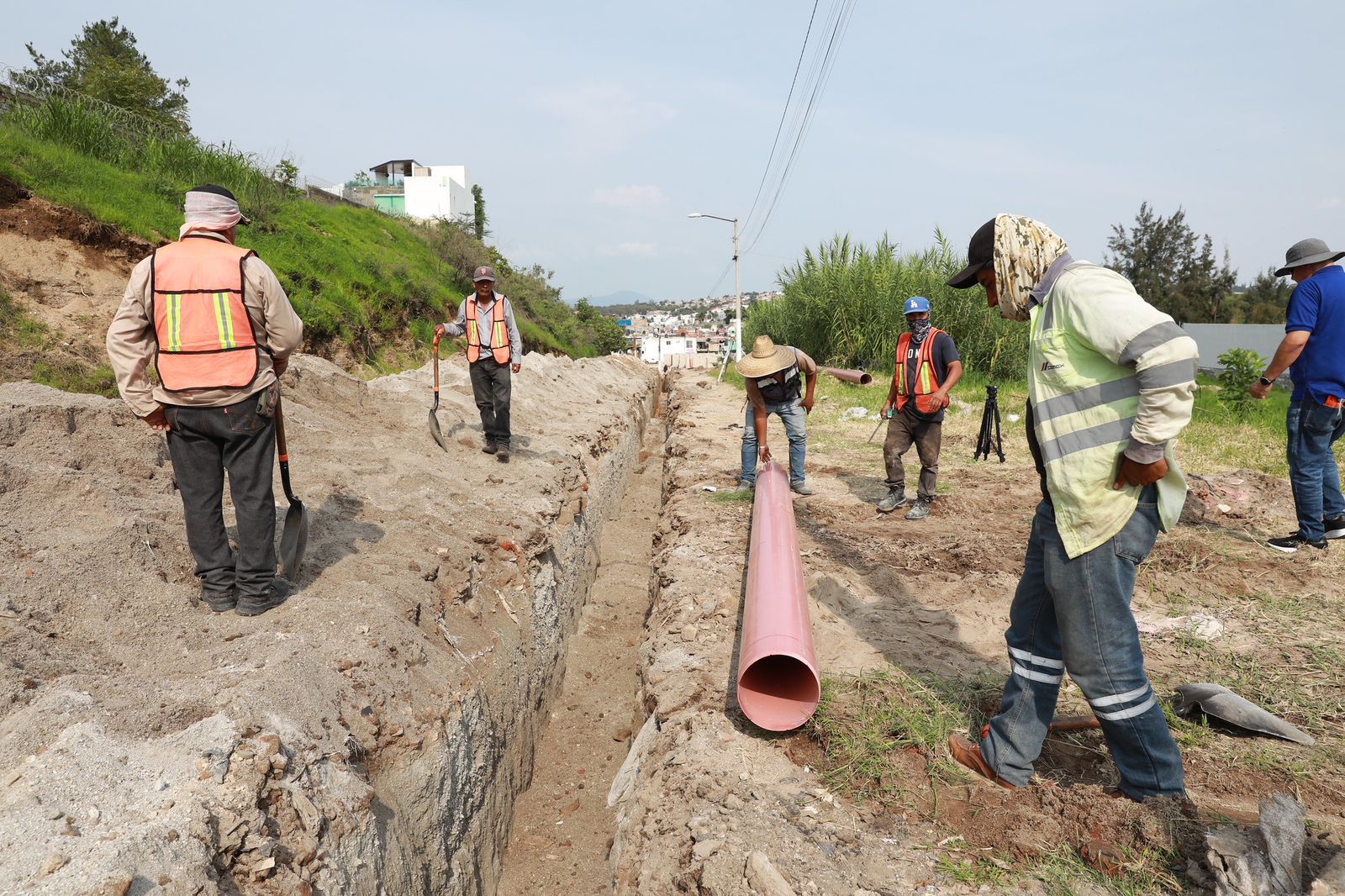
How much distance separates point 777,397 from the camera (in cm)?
672

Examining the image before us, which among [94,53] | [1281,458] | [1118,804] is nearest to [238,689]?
[1118,804]

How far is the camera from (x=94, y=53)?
103ft

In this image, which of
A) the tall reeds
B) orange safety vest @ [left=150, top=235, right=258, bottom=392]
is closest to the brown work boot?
orange safety vest @ [left=150, top=235, right=258, bottom=392]

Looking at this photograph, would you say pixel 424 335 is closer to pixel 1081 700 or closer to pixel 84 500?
pixel 84 500

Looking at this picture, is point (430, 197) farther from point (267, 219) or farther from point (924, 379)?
point (924, 379)

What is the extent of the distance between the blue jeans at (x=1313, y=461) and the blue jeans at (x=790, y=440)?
337 centimetres

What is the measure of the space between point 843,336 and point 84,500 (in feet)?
54.3

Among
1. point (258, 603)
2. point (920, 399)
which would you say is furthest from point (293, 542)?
point (920, 399)

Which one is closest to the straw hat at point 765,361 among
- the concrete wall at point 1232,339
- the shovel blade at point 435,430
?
the shovel blade at point 435,430

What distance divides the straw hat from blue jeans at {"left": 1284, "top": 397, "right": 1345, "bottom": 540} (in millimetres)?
3475

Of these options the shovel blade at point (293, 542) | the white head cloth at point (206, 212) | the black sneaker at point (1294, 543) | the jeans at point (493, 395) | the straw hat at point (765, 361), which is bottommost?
the black sneaker at point (1294, 543)

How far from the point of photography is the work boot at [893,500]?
6688mm

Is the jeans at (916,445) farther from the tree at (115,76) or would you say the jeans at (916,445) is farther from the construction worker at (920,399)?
the tree at (115,76)

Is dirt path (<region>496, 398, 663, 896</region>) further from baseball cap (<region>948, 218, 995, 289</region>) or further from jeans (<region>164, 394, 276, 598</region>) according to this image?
baseball cap (<region>948, 218, 995, 289</region>)
